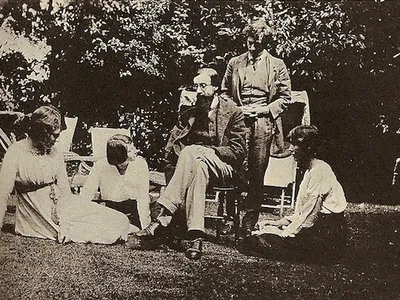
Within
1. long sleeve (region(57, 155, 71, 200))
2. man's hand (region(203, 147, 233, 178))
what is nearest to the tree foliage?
long sleeve (region(57, 155, 71, 200))

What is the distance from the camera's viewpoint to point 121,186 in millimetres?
2029

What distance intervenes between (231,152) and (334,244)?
0.53 metres

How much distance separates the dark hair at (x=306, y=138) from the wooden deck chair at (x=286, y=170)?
0.02m

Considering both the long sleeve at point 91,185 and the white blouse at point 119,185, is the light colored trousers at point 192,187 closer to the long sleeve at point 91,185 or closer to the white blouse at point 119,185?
the white blouse at point 119,185

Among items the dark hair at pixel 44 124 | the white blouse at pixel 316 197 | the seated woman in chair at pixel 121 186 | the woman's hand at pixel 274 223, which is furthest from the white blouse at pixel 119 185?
the white blouse at pixel 316 197

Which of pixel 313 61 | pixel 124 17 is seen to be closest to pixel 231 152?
pixel 313 61

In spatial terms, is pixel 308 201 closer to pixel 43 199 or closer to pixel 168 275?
pixel 168 275

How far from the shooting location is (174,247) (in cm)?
201

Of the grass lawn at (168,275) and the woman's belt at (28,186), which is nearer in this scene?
the grass lawn at (168,275)

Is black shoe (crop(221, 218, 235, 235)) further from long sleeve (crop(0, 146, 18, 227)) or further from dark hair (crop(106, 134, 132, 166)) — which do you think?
long sleeve (crop(0, 146, 18, 227))

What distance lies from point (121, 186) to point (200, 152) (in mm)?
324

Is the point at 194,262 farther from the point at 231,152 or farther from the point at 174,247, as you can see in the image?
the point at 231,152

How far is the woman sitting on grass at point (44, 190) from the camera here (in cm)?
204

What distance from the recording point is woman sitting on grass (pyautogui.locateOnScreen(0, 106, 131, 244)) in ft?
6.69
